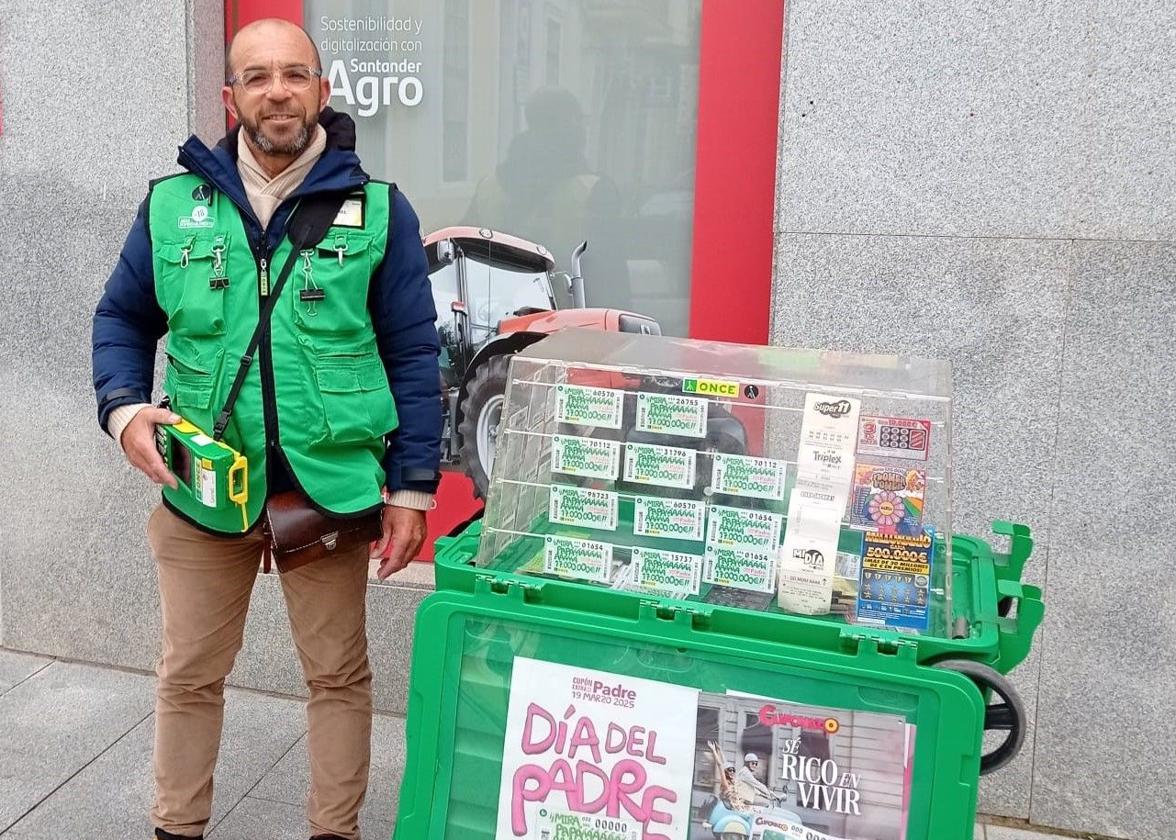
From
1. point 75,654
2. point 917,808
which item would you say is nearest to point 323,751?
point 917,808

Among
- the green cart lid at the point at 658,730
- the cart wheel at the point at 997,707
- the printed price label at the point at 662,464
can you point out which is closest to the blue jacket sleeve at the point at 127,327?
the green cart lid at the point at 658,730

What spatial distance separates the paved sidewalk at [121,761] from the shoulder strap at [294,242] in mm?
1434

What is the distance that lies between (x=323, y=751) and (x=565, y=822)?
1.10m

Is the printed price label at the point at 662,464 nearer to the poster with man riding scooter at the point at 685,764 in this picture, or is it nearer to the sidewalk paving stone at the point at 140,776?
the poster with man riding scooter at the point at 685,764

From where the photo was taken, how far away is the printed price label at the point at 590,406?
206 centimetres

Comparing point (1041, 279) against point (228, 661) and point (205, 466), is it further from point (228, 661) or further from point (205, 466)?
point (228, 661)

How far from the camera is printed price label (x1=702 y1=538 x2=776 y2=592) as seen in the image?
1980mm

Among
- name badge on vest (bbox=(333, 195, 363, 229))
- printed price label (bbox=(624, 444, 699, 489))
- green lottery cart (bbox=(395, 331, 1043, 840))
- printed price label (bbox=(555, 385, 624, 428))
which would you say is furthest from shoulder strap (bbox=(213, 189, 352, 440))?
printed price label (bbox=(624, 444, 699, 489))

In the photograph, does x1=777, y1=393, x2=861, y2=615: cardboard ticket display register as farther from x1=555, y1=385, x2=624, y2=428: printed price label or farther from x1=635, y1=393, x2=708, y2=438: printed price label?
x1=555, y1=385, x2=624, y2=428: printed price label

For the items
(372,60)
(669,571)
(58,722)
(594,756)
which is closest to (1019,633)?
(669,571)

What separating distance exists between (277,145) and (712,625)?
1.51m

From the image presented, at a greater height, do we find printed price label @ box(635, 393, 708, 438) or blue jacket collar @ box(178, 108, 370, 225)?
blue jacket collar @ box(178, 108, 370, 225)

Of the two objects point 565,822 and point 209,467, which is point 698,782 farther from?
point 209,467

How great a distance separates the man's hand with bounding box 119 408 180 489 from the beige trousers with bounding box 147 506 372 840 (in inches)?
8.0
